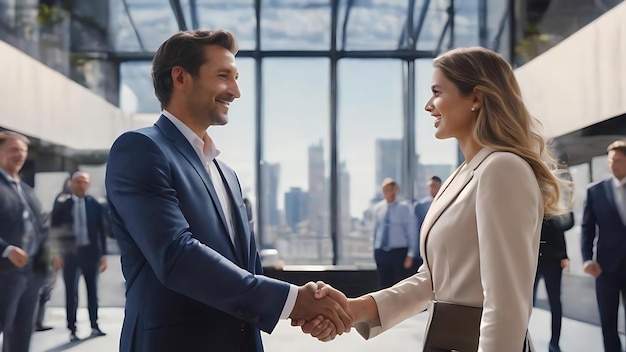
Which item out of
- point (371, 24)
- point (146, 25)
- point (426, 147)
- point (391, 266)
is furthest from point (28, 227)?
point (371, 24)

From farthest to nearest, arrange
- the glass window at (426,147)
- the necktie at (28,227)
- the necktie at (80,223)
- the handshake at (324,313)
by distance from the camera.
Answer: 1. the glass window at (426,147)
2. the necktie at (80,223)
3. the necktie at (28,227)
4. the handshake at (324,313)

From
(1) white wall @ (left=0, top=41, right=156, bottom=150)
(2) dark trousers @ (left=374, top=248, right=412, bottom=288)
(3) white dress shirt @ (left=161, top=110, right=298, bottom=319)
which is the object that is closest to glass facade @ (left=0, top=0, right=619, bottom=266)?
(2) dark trousers @ (left=374, top=248, right=412, bottom=288)

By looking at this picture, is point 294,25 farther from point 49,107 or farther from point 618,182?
point 618,182

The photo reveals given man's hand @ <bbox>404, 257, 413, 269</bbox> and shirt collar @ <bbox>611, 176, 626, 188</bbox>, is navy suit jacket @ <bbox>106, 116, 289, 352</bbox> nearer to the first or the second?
shirt collar @ <bbox>611, 176, 626, 188</bbox>

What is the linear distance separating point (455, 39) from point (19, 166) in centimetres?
563

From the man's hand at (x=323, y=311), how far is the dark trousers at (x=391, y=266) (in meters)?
5.45

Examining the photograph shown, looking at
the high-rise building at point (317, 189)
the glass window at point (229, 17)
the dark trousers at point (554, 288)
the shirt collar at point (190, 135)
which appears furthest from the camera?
the high-rise building at point (317, 189)

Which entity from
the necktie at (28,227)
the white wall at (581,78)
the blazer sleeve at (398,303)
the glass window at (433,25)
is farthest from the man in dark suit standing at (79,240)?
the glass window at (433,25)

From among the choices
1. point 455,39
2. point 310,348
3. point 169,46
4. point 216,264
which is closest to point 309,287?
point 216,264

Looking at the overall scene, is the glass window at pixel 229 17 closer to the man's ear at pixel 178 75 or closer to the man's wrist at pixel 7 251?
the man's wrist at pixel 7 251

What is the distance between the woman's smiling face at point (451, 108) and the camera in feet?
5.70

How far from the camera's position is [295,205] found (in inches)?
369

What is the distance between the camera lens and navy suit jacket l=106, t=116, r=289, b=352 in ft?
5.22

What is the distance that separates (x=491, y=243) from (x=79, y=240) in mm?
5218
